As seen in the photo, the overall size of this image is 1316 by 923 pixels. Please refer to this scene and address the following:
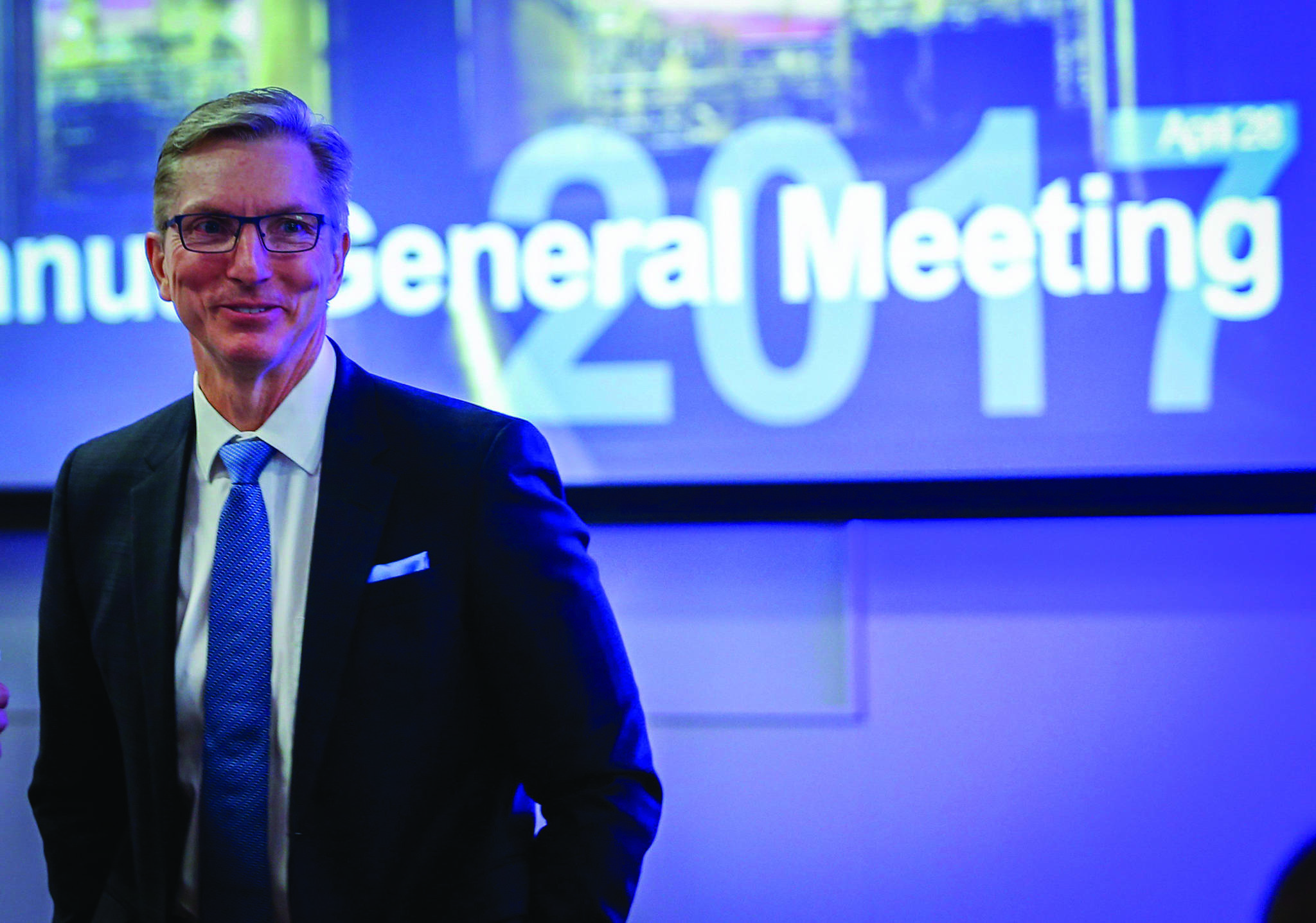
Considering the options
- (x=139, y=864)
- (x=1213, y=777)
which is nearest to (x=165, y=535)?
(x=139, y=864)

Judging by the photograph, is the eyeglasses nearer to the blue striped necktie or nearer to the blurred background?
the blue striped necktie

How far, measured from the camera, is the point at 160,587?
3.85 feet

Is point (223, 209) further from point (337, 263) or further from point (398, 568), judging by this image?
point (398, 568)

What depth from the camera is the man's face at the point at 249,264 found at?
45.4 inches

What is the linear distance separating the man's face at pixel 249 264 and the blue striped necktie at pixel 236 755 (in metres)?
0.26

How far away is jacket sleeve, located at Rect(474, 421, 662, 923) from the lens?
1.08m

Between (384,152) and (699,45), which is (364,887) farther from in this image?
(699,45)

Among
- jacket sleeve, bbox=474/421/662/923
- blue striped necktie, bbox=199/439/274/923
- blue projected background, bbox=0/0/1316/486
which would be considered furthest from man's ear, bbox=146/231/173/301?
blue projected background, bbox=0/0/1316/486

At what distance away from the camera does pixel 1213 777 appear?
6.42ft

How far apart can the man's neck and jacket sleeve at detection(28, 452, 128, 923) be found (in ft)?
0.82

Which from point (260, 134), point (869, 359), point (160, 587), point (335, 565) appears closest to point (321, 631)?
point (335, 565)

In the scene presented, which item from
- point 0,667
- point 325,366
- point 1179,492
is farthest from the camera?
point 0,667

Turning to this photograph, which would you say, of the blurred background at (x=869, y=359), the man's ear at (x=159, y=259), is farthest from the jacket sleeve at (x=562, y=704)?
the blurred background at (x=869, y=359)

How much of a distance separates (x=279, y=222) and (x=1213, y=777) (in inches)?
73.4
